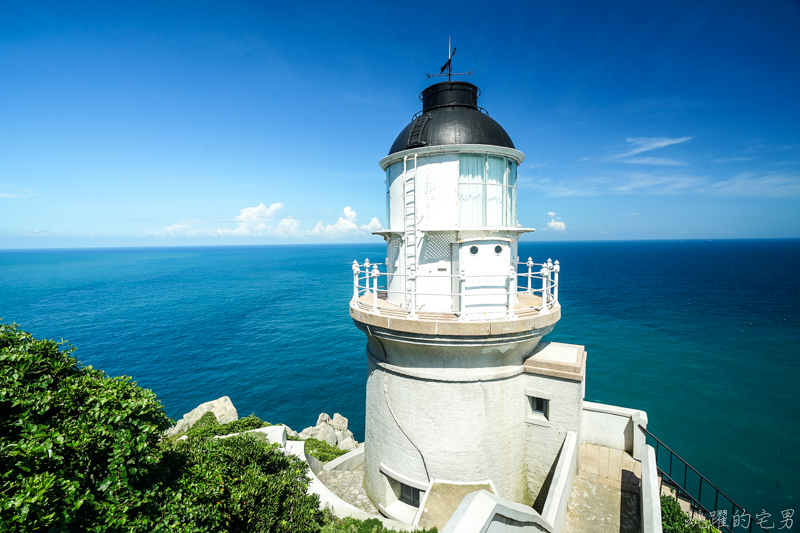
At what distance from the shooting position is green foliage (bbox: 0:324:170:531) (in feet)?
14.2

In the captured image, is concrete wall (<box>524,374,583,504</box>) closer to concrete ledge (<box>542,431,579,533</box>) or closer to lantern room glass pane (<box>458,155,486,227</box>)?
concrete ledge (<box>542,431,579,533</box>)

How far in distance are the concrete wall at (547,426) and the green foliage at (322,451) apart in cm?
1036

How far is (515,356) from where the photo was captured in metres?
10.6

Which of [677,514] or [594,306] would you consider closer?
[677,514]

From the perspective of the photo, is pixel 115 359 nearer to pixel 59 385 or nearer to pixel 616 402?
pixel 59 385

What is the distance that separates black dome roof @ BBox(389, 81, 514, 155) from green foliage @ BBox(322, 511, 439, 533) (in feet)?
33.0

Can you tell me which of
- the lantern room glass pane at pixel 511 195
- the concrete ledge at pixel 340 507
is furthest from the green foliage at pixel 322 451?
the lantern room glass pane at pixel 511 195

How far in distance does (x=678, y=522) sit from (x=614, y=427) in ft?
9.15

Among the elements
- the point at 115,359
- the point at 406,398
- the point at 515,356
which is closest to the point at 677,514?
the point at 515,356

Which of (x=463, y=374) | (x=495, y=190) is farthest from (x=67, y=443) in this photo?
(x=495, y=190)

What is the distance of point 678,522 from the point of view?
35.1 feet

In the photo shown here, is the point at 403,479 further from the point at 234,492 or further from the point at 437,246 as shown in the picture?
the point at 437,246

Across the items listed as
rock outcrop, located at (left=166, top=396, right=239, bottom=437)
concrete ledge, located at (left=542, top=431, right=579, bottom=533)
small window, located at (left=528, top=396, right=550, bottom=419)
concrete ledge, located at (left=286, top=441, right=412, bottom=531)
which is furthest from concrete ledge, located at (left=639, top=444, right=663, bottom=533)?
rock outcrop, located at (left=166, top=396, right=239, bottom=437)

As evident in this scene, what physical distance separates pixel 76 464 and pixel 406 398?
7513mm
